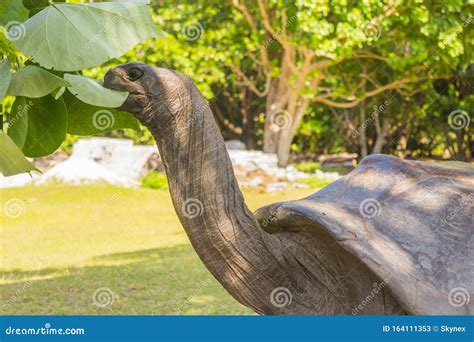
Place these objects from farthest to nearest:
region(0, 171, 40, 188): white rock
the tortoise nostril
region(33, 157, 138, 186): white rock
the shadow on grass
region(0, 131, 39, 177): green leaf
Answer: region(33, 157, 138, 186): white rock < region(0, 171, 40, 188): white rock < the shadow on grass < the tortoise nostril < region(0, 131, 39, 177): green leaf

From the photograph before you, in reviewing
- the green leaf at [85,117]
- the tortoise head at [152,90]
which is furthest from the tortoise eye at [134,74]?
the green leaf at [85,117]

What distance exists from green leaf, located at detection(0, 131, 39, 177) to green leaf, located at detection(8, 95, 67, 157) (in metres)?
0.11

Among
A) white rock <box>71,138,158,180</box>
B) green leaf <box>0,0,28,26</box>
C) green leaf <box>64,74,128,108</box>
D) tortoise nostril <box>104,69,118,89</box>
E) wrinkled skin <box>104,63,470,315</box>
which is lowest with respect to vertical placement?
white rock <box>71,138,158,180</box>

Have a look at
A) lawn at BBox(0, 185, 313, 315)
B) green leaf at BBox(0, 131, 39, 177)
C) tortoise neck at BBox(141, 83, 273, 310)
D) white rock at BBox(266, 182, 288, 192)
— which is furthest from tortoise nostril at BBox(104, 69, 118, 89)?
white rock at BBox(266, 182, 288, 192)

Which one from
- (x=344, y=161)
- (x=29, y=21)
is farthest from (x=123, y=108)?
(x=344, y=161)

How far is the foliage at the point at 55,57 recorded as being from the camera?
3.08ft

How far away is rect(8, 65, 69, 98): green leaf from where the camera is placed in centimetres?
96

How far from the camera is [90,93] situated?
40.8 inches

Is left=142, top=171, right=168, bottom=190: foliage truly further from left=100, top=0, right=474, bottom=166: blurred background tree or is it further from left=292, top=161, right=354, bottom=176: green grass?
left=292, top=161, right=354, bottom=176: green grass

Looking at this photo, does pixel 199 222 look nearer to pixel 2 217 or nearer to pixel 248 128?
pixel 2 217

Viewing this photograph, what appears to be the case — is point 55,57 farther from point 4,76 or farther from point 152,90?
point 152,90

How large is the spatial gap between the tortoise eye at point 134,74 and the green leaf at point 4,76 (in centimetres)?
79

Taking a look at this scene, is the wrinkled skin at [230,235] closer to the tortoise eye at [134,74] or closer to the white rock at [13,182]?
the tortoise eye at [134,74]

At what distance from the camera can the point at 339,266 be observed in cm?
236
